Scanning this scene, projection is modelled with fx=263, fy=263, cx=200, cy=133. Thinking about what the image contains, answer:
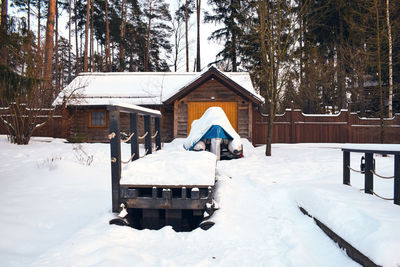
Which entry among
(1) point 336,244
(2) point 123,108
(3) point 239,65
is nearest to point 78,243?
(2) point 123,108

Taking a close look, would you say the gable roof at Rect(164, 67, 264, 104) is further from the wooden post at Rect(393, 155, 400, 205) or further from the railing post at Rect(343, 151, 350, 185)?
the wooden post at Rect(393, 155, 400, 205)

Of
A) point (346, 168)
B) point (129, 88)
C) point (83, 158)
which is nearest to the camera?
point (346, 168)

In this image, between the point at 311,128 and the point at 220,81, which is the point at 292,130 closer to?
the point at 311,128

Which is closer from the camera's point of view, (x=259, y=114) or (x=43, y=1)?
(x=259, y=114)

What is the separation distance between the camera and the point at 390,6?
35.2 feet

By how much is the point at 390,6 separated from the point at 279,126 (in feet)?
24.4

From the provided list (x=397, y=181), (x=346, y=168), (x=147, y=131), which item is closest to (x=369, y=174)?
(x=397, y=181)

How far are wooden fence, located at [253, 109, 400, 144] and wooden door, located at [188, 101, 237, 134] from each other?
1.80m

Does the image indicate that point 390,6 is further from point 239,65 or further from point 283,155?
point 239,65

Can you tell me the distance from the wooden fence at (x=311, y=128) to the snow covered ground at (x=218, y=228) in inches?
348

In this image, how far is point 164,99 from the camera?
13930 mm

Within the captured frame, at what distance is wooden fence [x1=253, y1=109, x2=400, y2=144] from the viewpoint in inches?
596

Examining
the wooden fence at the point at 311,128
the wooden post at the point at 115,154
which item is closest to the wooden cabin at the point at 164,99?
the wooden fence at the point at 311,128

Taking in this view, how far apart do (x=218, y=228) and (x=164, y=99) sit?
35.7ft
